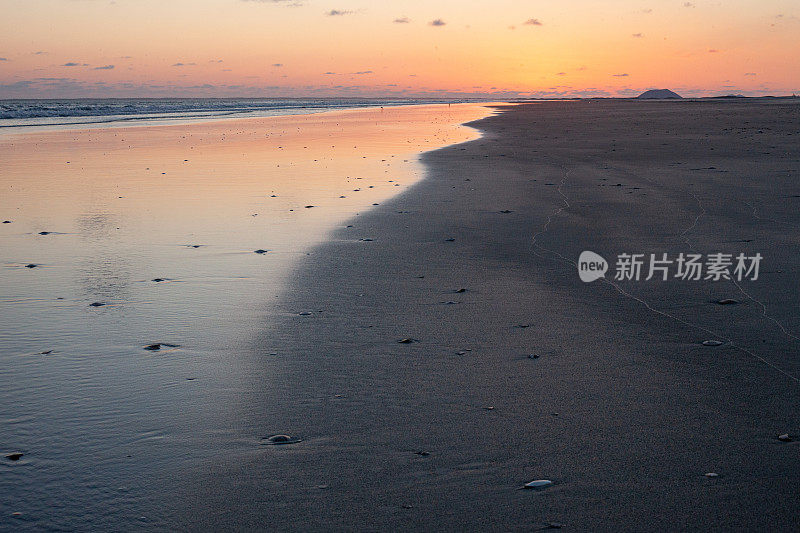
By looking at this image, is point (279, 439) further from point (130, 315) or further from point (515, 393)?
point (130, 315)

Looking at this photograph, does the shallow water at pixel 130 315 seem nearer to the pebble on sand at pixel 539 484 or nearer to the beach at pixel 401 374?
the beach at pixel 401 374

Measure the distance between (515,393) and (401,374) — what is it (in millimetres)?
693

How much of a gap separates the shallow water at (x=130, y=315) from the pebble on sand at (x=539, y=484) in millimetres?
1428

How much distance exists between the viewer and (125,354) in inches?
167

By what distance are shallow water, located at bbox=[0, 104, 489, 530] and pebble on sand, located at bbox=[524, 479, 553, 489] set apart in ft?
4.68

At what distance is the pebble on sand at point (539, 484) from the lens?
2795 millimetres

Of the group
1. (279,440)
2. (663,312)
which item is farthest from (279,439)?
(663,312)

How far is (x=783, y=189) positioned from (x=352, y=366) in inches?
367

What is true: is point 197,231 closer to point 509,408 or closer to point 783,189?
point 509,408

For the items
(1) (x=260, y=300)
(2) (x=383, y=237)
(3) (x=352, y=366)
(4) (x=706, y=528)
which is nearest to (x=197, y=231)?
(2) (x=383, y=237)

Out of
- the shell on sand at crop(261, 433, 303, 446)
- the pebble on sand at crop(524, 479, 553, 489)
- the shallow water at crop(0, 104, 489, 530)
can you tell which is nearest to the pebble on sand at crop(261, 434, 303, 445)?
the shell on sand at crop(261, 433, 303, 446)

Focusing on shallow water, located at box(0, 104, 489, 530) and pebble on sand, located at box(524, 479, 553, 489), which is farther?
shallow water, located at box(0, 104, 489, 530)

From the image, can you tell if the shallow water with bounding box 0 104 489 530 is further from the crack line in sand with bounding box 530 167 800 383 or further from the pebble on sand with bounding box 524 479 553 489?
the crack line in sand with bounding box 530 167 800 383

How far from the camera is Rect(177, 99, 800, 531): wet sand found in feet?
8.82
